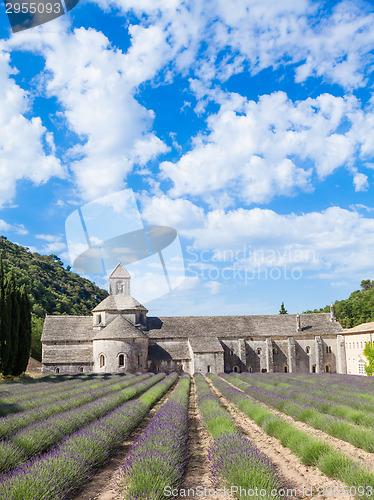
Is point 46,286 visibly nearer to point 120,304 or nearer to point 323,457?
point 120,304

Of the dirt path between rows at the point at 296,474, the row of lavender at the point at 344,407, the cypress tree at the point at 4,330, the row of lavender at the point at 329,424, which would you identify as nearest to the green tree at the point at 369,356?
the row of lavender at the point at 344,407

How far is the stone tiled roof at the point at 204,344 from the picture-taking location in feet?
124

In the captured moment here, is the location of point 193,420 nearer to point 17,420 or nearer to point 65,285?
point 17,420

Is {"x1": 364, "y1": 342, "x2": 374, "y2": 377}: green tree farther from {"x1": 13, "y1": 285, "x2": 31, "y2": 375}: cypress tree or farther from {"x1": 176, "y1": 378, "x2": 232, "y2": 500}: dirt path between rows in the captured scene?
{"x1": 13, "y1": 285, "x2": 31, "y2": 375}: cypress tree

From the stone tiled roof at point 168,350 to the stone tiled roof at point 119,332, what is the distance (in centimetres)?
327

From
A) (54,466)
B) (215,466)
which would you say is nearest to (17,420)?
(54,466)

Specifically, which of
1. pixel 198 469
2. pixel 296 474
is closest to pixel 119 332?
pixel 198 469

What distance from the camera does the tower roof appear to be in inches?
1732

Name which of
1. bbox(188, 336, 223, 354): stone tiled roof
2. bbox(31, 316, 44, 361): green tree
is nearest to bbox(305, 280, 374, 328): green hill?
bbox(188, 336, 223, 354): stone tiled roof

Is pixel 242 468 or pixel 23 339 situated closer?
pixel 242 468

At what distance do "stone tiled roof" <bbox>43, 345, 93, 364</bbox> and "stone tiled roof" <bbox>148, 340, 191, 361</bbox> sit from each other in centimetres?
606

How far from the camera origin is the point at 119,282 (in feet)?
144

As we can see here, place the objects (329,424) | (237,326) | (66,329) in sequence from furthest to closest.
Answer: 1. (237,326)
2. (66,329)
3. (329,424)

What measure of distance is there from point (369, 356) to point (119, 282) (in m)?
26.3
